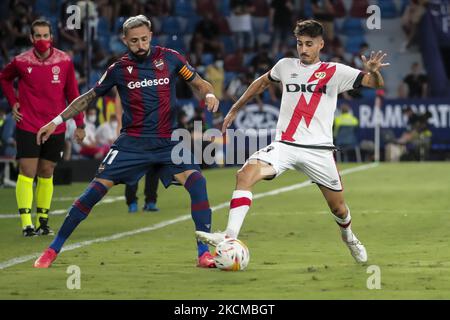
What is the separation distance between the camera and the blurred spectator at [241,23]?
3434cm

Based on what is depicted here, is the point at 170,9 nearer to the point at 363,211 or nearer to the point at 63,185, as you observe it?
the point at 63,185

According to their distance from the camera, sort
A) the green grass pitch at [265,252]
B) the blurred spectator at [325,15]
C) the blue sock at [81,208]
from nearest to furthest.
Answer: the green grass pitch at [265,252]
the blue sock at [81,208]
the blurred spectator at [325,15]

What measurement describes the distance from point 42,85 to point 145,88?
3478 mm

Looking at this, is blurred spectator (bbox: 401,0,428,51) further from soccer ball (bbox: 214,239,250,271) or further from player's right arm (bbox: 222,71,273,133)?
soccer ball (bbox: 214,239,250,271)

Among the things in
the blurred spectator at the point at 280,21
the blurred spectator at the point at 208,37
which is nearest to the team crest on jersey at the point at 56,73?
the blurred spectator at the point at 208,37

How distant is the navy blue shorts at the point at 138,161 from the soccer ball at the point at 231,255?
3.30 ft

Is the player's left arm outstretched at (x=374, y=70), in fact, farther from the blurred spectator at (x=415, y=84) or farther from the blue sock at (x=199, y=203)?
the blurred spectator at (x=415, y=84)

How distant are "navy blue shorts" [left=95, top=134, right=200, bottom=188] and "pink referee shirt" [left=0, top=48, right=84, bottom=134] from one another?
337 cm

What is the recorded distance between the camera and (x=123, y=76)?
36.8 ft

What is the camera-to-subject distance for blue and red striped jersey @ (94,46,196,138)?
11188 mm

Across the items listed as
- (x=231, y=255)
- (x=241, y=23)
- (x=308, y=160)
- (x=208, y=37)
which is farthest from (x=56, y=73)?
(x=241, y=23)

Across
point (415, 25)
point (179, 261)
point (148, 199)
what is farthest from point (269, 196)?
point (415, 25)
